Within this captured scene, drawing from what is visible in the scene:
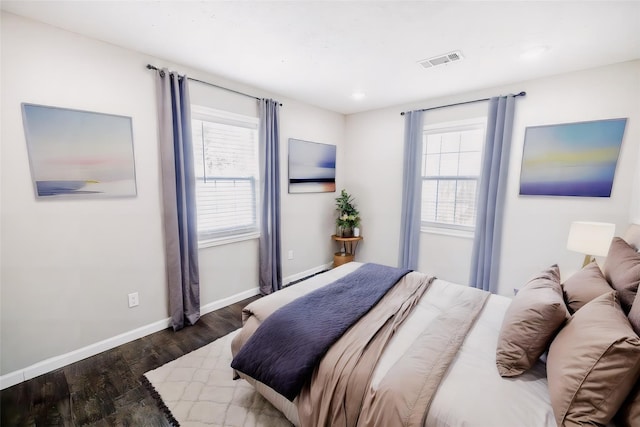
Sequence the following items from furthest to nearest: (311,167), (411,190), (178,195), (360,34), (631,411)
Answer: (311,167)
(411,190)
(178,195)
(360,34)
(631,411)

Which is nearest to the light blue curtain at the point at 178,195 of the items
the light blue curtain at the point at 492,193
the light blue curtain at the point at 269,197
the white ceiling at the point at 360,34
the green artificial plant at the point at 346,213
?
the white ceiling at the point at 360,34

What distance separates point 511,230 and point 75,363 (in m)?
4.18

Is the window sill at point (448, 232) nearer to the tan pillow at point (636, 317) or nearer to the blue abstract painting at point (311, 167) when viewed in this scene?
the blue abstract painting at point (311, 167)

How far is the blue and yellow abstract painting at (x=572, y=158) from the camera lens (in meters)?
2.40

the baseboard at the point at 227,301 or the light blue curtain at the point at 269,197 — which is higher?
the light blue curtain at the point at 269,197

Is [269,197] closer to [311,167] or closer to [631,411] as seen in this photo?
[311,167]

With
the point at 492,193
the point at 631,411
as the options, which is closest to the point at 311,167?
the point at 492,193

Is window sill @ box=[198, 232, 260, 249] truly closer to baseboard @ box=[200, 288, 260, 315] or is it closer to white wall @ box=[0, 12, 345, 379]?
white wall @ box=[0, 12, 345, 379]

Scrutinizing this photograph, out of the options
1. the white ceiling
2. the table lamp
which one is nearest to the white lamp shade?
the table lamp

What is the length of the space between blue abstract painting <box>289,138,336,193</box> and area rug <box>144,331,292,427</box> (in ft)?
7.20

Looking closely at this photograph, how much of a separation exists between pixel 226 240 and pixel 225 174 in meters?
0.73

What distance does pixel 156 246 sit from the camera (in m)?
2.44

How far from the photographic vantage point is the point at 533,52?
7.04 feet

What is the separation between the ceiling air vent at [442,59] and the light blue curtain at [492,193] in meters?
0.93
